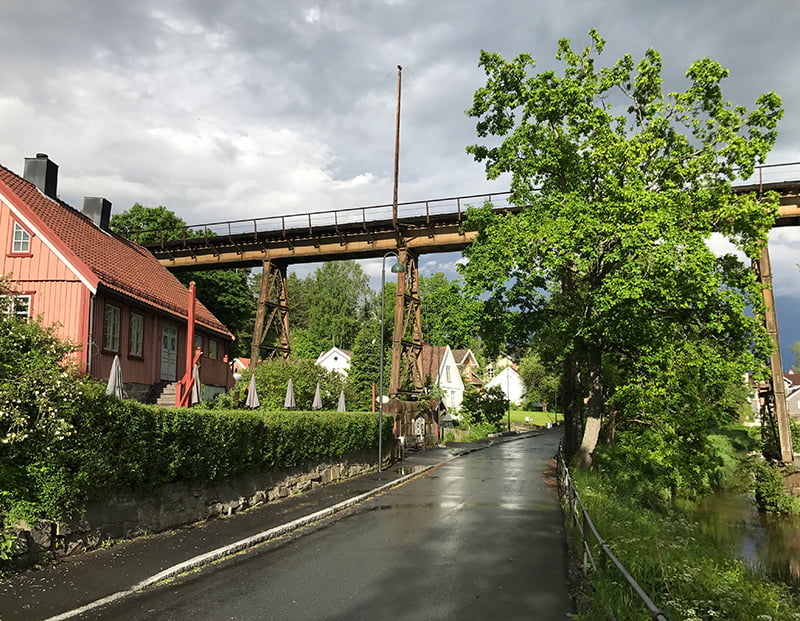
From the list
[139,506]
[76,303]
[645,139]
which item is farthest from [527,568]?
[76,303]

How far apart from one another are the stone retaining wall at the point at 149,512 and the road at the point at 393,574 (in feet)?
6.52

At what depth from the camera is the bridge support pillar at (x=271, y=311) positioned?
3203 cm

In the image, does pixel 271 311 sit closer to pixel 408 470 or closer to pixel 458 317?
pixel 408 470

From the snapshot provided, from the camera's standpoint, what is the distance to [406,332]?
33469 mm

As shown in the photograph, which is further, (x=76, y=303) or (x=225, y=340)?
(x=225, y=340)

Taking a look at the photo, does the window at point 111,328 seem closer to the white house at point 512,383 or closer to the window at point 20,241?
the window at point 20,241

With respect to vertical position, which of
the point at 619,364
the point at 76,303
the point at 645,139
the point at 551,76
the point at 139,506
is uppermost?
the point at 551,76

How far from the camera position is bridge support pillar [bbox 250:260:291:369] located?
105ft

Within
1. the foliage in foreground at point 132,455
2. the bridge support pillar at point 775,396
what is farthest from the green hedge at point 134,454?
the bridge support pillar at point 775,396

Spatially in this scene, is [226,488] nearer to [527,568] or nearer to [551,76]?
[527,568]

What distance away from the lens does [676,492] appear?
27469mm

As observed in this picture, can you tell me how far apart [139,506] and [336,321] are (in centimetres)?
7026

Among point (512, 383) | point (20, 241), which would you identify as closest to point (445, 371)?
point (512, 383)

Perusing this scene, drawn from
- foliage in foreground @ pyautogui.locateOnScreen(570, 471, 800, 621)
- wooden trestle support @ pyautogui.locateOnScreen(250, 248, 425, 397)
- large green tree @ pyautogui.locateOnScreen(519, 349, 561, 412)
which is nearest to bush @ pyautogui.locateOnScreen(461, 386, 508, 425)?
large green tree @ pyautogui.locateOnScreen(519, 349, 561, 412)
